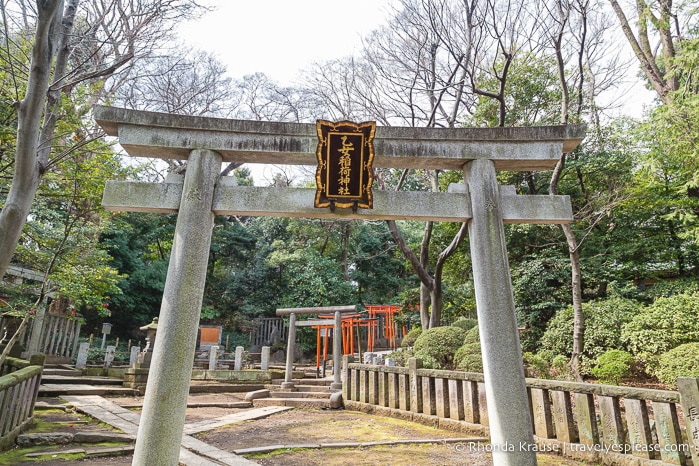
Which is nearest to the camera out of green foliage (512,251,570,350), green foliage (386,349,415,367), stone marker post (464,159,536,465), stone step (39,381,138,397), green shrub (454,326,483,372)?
stone marker post (464,159,536,465)

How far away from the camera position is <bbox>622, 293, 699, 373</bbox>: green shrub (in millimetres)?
8219

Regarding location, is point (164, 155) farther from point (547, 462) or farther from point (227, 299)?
point (227, 299)

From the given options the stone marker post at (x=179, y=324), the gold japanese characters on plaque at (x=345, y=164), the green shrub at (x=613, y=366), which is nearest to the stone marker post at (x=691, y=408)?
the gold japanese characters on plaque at (x=345, y=164)

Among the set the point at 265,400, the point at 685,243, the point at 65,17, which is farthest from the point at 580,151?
the point at 65,17

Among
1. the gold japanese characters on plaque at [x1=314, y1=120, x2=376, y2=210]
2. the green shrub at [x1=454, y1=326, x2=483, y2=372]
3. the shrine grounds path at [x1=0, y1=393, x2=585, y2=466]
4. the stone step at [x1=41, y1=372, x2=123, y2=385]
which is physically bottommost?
the shrine grounds path at [x1=0, y1=393, x2=585, y2=466]

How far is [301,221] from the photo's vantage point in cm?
2327

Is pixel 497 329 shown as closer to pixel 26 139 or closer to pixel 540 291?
pixel 26 139

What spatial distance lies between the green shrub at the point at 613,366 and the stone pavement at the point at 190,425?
7.08 m

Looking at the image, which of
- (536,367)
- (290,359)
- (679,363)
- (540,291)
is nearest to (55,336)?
(290,359)

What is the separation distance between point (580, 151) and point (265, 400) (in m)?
12.4

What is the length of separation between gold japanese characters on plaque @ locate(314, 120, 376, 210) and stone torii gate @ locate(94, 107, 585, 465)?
113 millimetres

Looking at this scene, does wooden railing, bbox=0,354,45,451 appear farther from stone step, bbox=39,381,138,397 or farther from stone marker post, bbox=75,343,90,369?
stone marker post, bbox=75,343,90,369

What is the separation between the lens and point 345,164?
4.69 meters

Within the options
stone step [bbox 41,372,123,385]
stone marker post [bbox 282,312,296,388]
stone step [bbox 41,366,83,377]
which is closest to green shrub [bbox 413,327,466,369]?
stone marker post [bbox 282,312,296,388]
